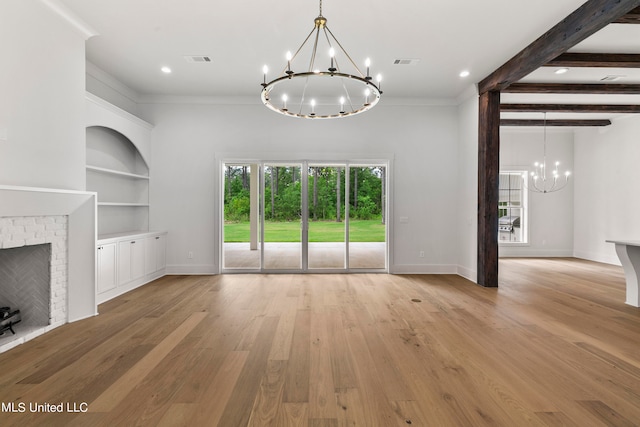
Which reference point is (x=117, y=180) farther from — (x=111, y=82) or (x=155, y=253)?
(x=111, y=82)

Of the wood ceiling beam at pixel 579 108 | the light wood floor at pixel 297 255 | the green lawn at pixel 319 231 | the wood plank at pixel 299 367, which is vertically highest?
the wood ceiling beam at pixel 579 108

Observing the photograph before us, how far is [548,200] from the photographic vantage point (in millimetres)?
8453

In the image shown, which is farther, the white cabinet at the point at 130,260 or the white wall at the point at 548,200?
the white wall at the point at 548,200

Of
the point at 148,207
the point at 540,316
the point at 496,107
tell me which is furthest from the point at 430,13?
the point at 148,207

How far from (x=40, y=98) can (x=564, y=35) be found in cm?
560

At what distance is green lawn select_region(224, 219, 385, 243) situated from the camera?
246 inches

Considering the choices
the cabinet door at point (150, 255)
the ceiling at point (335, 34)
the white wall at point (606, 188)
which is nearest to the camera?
the ceiling at point (335, 34)

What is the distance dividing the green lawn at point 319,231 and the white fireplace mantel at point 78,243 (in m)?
2.69

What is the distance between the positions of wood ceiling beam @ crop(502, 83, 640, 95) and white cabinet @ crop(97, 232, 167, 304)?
6.61 metres

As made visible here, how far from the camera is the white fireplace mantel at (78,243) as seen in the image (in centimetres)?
324

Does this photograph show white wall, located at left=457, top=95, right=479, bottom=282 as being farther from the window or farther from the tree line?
the window

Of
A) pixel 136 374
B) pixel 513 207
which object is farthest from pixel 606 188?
pixel 136 374

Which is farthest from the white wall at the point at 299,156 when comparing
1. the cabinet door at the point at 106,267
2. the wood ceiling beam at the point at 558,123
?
the wood ceiling beam at the point at 558,123

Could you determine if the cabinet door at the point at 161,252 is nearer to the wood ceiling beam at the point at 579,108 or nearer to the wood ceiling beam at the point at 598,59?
the wood ceiling beam at the point at 598,59
